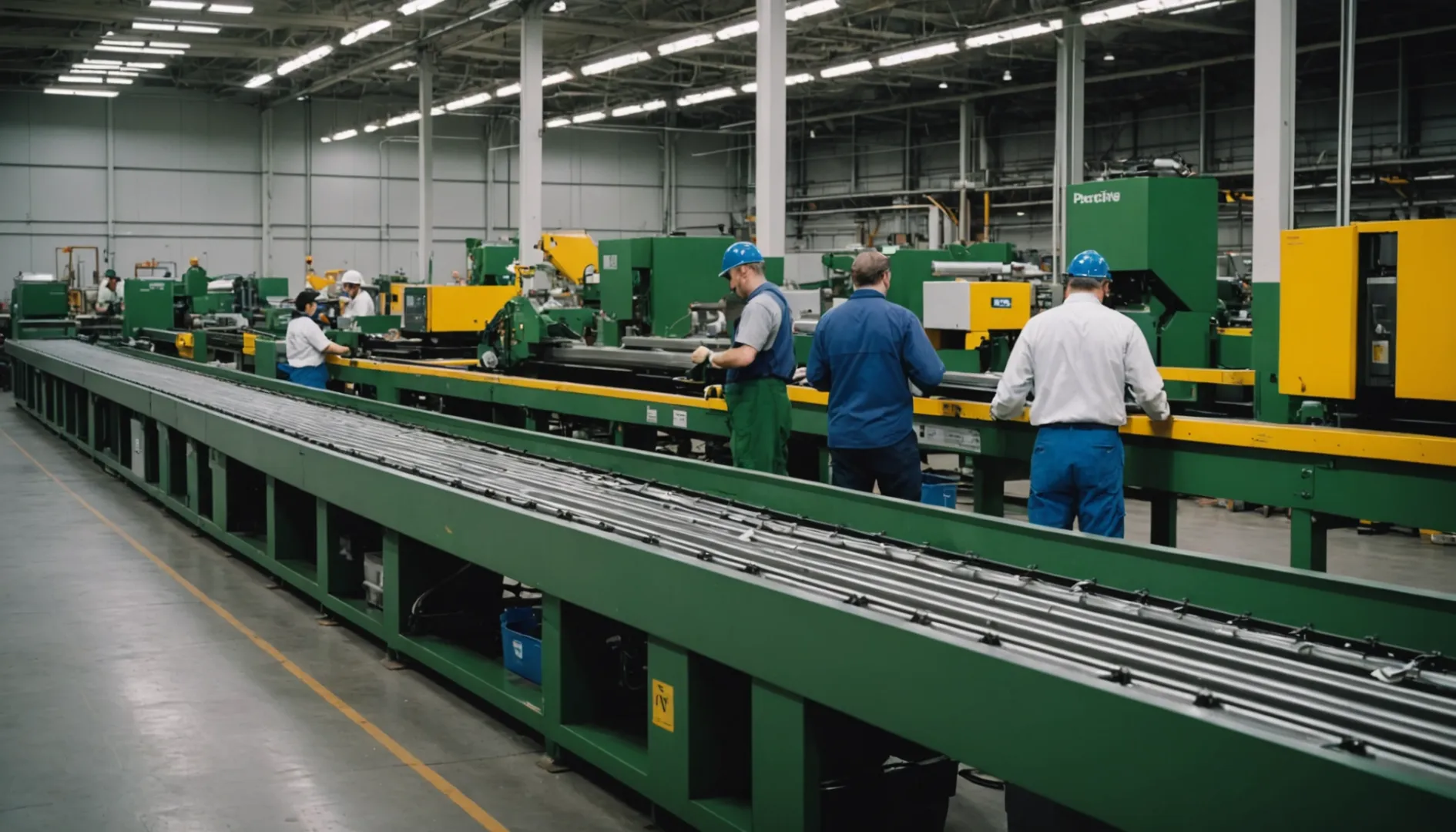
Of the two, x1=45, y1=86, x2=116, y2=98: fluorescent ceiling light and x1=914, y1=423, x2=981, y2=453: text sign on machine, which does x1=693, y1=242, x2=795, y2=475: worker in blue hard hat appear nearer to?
x1=914, y1=423, x2=981, y2=453: text sign on machine

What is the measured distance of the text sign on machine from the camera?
16.3 ft

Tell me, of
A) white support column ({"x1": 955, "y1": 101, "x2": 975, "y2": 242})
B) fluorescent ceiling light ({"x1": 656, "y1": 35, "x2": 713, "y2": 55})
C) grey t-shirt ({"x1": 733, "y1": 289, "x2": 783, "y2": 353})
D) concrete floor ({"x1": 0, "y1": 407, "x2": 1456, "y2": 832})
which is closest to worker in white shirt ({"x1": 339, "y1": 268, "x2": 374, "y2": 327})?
concrete floor ({"x1": 0, "y1": 407, "x2": 1456, "y2": 832})

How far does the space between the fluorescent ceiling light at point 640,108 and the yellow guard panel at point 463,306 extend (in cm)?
1067

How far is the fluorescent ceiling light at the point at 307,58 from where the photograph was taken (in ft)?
54.3

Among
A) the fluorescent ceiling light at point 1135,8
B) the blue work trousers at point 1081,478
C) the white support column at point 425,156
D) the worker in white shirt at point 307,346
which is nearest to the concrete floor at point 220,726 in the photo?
the blue work trousers at point 1081,478

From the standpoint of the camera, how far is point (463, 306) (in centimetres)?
1027

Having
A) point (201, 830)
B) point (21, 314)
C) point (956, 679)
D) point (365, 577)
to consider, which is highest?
point (21, 314)

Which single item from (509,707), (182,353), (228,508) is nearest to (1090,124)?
(182,353)

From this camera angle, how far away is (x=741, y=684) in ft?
9.82

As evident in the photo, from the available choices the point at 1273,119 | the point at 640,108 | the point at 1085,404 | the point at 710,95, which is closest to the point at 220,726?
the point at 1085,404

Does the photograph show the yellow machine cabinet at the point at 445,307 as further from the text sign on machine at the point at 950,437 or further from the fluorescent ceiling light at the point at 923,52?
the fluorescent ceiling light at the point at 923,52

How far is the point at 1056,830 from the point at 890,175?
74.0 ft

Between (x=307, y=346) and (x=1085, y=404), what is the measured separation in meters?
6.54

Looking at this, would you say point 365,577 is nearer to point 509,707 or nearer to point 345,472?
point 345,472
